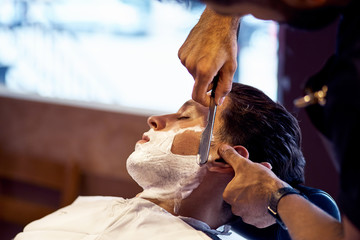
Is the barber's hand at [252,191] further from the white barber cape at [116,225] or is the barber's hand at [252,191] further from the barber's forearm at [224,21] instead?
the barber's forearm at [224,21]

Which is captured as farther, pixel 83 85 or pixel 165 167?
pixel 83 85

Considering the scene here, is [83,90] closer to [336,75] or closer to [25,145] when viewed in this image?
[25,145]

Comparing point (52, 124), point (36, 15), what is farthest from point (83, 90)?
point (36, 15)

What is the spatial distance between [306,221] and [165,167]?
534 mm

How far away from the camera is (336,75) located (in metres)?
0.87

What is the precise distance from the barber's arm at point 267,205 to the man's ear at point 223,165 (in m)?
0.03

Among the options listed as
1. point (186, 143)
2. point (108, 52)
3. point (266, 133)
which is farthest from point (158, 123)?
point (108, 52)

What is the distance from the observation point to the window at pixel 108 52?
2574mm

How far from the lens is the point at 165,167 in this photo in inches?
58.0

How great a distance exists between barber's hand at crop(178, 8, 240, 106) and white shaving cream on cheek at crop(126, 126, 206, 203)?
209 millimetres

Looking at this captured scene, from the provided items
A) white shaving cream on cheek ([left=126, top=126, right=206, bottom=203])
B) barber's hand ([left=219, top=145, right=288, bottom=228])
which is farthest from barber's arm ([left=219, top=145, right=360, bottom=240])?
white shaving cream on cheek ([left=126, top=126, right=206, bottom=203])

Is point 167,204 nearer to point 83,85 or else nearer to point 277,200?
→ point 277,200

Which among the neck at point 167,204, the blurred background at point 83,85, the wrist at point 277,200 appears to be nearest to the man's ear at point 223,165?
the neck at point 167,204

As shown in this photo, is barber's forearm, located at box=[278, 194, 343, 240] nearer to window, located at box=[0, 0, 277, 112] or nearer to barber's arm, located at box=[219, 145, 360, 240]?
barber's arm, located at box=[219, 145, 360, 240]
